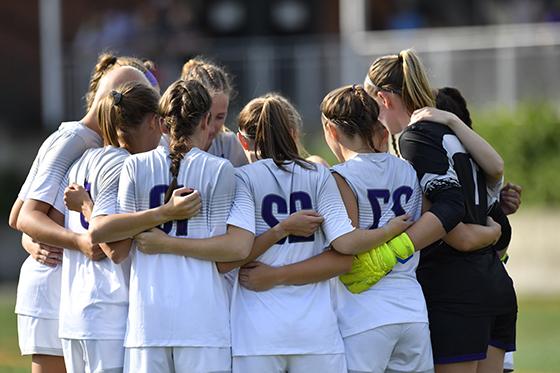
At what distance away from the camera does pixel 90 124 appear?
5.88 m

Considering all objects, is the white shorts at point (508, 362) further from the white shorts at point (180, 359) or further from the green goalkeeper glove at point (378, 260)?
the white shorts at point (180, 359)

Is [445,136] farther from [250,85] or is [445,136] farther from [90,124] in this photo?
[250,85]

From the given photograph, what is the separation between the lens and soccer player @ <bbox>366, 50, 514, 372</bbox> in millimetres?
5488

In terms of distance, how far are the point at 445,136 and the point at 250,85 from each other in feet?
48.6

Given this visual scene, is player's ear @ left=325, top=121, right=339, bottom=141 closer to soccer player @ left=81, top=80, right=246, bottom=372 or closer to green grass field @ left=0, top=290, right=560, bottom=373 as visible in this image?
soccer player @ left=81, top=80, right=246, bottom=372

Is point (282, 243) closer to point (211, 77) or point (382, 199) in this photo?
point (382, 199)

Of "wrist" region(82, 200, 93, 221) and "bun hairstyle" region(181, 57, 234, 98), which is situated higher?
"bun hairstyle" region(181, 57, 234, 98)

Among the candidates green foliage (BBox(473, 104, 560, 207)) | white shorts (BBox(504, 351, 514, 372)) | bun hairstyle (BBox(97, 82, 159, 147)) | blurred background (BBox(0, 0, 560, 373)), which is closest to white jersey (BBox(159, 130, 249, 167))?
bun hairstyle (BBox(97, 82, 159, 147))

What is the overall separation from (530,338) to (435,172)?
26.7ft

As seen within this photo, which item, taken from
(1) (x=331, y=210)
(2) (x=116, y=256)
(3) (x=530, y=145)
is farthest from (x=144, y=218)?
(3) (x=530, y=145)

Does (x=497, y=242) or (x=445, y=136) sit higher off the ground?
(x=445, y=136)

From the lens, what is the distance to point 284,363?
17.2 feet

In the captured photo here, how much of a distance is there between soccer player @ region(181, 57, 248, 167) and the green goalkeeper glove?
1.02 metres

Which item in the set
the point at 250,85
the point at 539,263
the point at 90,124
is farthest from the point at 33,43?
the point at 90,124
